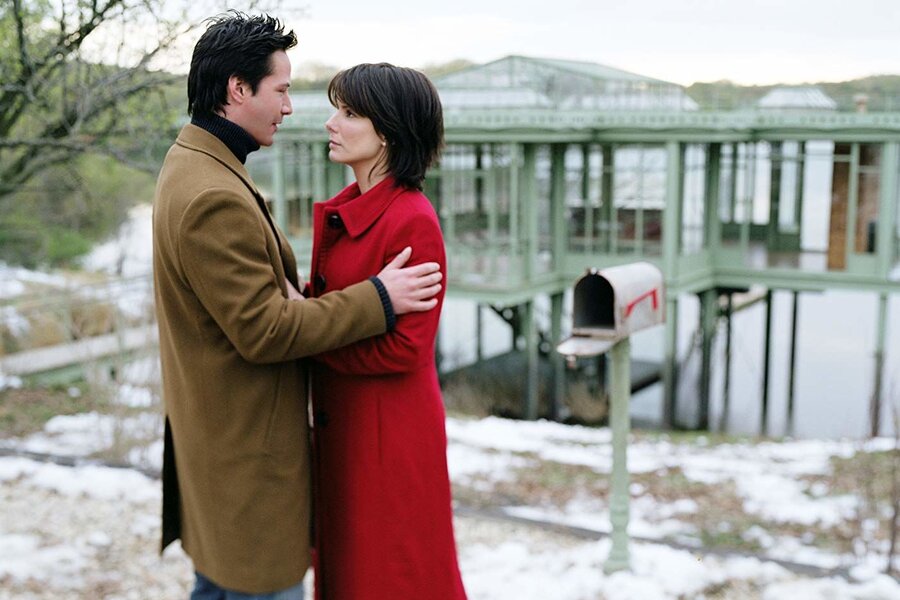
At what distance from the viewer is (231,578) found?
8.55ft

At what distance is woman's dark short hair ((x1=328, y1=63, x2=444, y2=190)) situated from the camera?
245 centimetres

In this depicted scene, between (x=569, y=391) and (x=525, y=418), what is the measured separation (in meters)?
1.27

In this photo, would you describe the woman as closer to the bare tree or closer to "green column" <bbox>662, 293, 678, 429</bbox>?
the bare tree

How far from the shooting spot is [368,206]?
2533 mm

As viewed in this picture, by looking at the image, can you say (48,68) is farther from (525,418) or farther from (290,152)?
(290,152)

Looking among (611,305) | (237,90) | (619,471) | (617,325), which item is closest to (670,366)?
(619,471)

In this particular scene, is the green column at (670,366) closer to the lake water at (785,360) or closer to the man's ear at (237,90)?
the lake water at (785,360)

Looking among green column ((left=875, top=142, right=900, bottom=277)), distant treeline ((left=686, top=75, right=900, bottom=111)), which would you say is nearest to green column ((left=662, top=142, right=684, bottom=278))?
distant treeline ((left=686, top=75, right=900, bottom=111))

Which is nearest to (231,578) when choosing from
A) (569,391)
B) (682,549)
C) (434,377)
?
(434,377)

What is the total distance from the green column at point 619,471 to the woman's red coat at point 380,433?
1.93 m

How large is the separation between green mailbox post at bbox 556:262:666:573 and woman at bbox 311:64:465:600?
4.63 feet

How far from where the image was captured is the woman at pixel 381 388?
248cm

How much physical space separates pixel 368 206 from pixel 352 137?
179 millimetres

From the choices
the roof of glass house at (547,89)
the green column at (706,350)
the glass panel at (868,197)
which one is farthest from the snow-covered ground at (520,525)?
the roof of glass house at (547,89)
